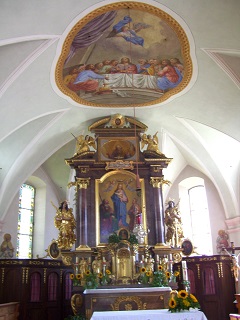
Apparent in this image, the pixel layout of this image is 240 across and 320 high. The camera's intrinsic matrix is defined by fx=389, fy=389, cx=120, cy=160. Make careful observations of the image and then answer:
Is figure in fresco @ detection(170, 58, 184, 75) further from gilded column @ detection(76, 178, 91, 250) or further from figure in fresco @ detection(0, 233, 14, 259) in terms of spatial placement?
figure in fresco @ detection(0, 233, 14, 259)

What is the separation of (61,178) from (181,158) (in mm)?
5351

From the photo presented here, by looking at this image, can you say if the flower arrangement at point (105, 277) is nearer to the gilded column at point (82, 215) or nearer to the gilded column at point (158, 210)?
the gilded column at point (82, 215)

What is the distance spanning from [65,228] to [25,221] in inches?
161

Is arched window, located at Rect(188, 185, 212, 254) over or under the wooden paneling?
over

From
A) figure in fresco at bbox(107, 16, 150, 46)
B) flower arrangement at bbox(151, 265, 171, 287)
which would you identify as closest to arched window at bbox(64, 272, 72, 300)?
flower arrangement at bbox(151, 265, 171, 287)

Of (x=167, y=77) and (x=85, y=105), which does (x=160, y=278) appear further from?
(x=85, y=105)

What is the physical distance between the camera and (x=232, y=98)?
1168cm

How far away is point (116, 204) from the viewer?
536 inches

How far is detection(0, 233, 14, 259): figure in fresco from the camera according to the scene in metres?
14.3

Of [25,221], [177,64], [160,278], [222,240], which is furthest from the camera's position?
[25,221]

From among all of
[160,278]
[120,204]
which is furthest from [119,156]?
[160,278]

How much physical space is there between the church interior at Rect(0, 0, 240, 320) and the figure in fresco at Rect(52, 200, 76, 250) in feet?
0.12

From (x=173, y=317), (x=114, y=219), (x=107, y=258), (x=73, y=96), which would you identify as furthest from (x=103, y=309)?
(x=73, y=96)

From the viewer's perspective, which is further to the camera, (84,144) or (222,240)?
(222,240)
